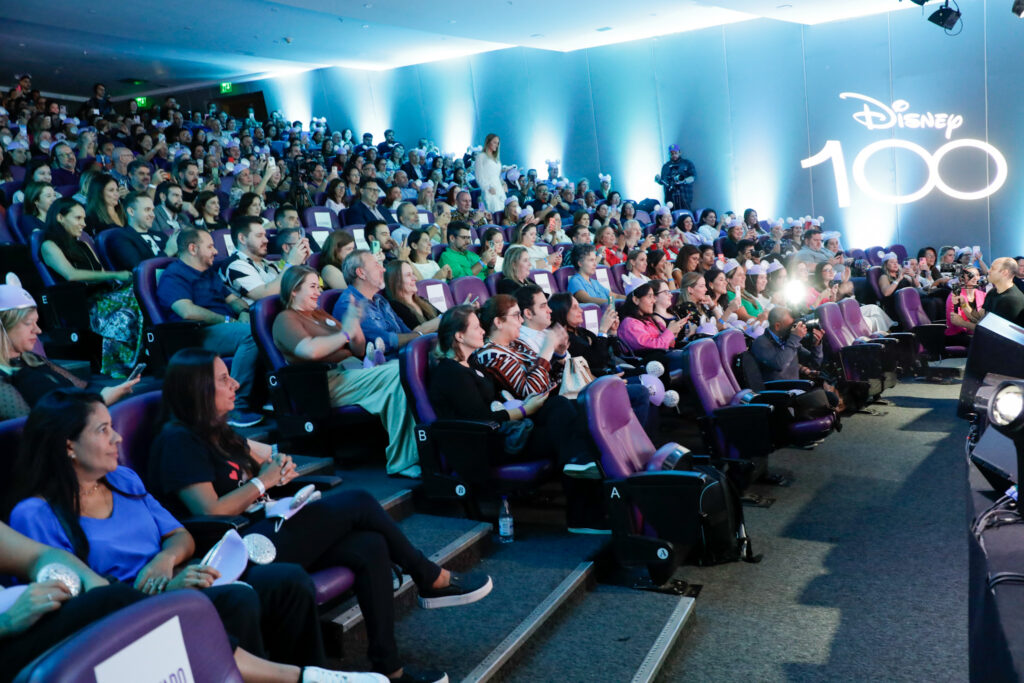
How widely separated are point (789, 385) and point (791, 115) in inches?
328

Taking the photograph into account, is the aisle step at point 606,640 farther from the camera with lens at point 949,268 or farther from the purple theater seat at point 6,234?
the camera with lens at point 949,268

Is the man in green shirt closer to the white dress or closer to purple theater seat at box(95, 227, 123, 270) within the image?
purple theater seat at box(95, 227, 123, 270)

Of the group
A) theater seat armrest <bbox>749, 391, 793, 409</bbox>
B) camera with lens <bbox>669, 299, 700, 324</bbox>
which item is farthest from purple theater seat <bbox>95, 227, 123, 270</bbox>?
theater seat armrest <bbox>749, 391, 793, 409</bbox>

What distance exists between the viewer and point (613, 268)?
22.7 feet

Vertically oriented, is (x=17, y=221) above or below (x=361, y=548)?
above

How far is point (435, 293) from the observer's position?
4867 millimetres

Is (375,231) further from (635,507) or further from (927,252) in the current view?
(927,252)

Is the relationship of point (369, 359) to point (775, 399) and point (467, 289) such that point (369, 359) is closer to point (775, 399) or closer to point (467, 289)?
point (467, 289)

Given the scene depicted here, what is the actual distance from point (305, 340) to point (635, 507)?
168cm

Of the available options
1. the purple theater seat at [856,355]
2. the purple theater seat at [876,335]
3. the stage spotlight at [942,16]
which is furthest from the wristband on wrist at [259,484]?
the stage spotlight at [942,16]

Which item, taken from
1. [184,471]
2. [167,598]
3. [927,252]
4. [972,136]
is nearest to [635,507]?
[184,471]

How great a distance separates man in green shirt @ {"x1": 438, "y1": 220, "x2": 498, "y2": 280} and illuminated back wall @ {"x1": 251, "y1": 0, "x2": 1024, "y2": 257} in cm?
704

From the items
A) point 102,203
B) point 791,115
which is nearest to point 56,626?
point 102,203

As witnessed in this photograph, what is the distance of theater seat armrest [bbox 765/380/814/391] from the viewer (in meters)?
4.44
